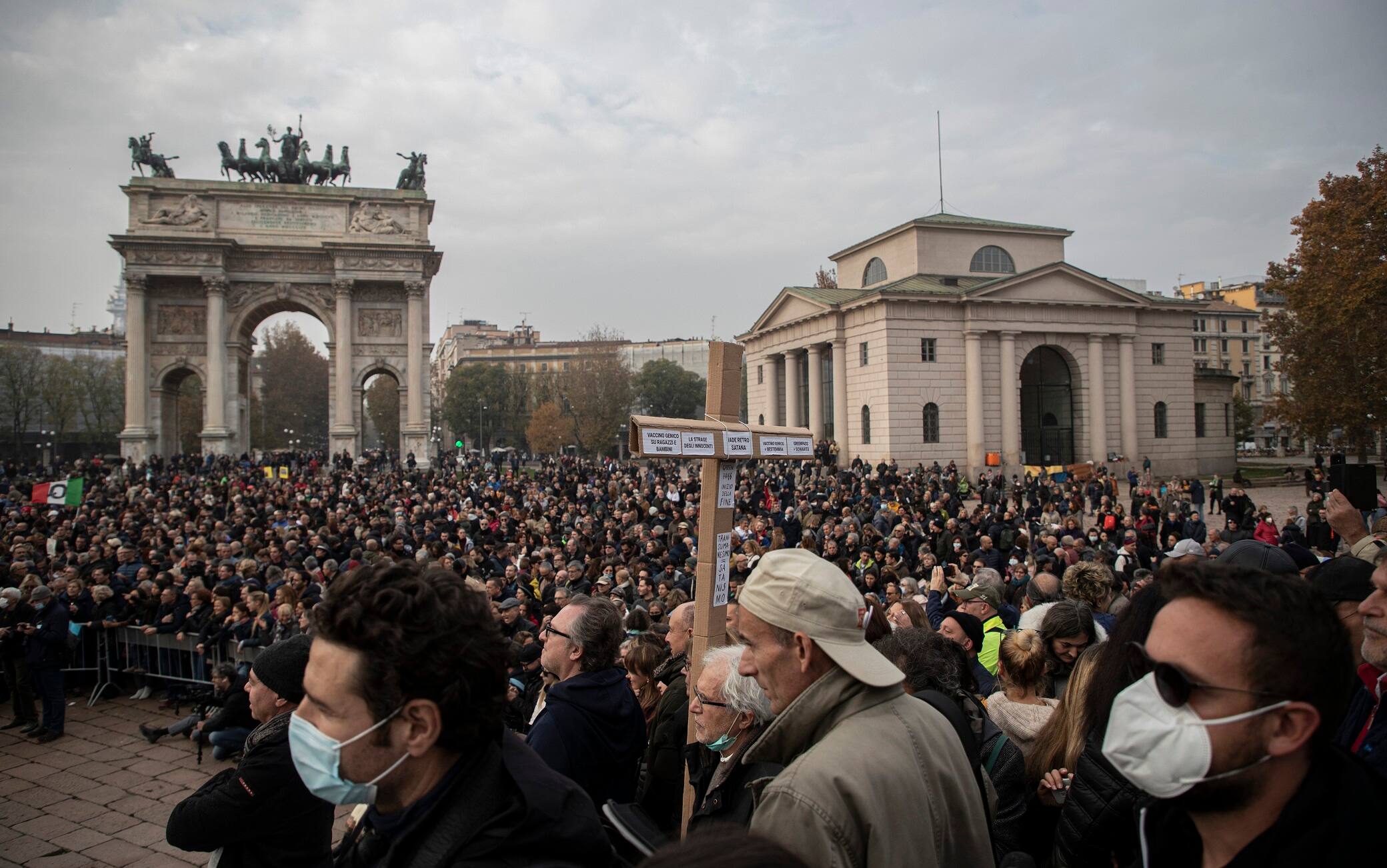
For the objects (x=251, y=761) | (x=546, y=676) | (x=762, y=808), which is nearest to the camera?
(x=762, y=808)

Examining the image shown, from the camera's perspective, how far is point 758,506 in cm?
2098

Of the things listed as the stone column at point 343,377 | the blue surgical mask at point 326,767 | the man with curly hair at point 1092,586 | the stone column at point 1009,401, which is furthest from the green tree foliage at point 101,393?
the blue surgical mask at point 326,767

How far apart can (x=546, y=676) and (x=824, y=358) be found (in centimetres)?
3512

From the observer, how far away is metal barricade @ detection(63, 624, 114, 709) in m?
10.2

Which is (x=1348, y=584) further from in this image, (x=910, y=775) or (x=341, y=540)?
(x=341, y=540)

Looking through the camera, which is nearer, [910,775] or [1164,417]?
[910,775]

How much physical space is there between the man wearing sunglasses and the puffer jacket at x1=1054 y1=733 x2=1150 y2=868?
2.63 ft

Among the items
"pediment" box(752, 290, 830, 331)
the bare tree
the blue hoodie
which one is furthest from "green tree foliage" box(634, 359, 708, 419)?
the blue hoodie

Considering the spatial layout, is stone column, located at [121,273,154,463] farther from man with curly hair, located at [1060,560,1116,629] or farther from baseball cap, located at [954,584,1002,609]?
man with curly hair, located at [1060,560,1116,629]

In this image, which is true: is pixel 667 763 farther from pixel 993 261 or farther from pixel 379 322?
pixel 379 322

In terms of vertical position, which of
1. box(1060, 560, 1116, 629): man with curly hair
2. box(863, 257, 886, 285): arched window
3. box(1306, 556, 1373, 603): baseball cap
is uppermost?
box(863, 257, 886, 285): arched window

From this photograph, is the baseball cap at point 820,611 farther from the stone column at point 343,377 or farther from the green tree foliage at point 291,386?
the green tree foliage at point 291,386

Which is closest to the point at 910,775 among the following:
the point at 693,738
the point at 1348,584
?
the point at 693,738

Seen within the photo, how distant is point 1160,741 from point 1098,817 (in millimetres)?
1021
